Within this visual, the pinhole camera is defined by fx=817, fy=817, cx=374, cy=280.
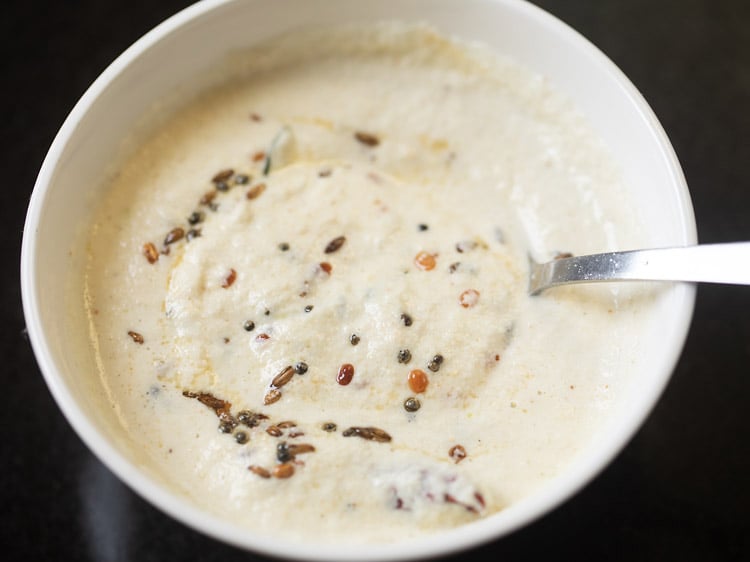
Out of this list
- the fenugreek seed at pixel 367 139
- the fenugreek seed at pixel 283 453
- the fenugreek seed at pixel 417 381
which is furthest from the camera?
the fenugreek seed at pixel 367 139

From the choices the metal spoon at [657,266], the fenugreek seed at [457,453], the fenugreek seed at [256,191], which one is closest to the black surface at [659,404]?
the fenugreek seed at [457,453]

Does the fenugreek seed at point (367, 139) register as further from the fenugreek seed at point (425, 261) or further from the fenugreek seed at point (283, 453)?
the fenugreek seed at point (283, 453)

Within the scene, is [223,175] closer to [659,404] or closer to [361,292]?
[361,292]

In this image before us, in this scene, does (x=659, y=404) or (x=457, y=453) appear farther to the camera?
(x=659, y=404)

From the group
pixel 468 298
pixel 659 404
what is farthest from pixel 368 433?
pixel 659 404

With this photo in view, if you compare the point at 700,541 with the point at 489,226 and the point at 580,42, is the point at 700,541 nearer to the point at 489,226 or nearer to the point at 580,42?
the point at 489,226

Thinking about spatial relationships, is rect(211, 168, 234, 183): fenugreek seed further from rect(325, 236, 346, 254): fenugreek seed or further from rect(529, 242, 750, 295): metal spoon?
rect(529, 242, 750, 295): metal spoon
